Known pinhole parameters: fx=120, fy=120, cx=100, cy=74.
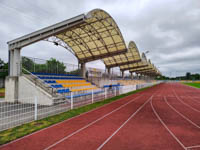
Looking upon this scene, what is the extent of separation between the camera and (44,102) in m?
10.5

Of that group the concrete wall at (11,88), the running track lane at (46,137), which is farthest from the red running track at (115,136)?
the concrete wall at (11,88)

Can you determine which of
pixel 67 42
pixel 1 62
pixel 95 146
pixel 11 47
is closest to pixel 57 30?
pixel 11 47

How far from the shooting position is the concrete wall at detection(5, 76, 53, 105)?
10.6 metres

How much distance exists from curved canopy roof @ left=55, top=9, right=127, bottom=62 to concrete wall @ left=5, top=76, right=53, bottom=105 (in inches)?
331

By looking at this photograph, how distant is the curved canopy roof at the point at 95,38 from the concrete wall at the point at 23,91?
27.6 feet

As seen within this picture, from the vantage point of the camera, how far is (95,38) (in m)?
20.1

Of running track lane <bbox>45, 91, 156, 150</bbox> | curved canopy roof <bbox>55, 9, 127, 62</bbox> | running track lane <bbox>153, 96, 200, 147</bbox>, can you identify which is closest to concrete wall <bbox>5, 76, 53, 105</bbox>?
running track lane <bbox>45, 91, 156, 150</bbox>

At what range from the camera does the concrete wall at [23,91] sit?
10.6 meters

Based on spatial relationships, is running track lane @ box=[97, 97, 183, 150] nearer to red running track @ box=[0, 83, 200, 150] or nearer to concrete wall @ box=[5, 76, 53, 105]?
red running track @ box=[0, 83, 200, 150]

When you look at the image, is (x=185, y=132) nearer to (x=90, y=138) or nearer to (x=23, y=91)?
(x=90, y=138)

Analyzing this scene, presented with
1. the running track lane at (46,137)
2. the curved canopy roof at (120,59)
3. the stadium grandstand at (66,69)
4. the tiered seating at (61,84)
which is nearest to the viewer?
the running track lane at (46,137)

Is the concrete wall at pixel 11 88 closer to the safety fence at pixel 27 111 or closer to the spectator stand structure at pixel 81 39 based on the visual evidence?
the spectator stand structure at pixel 81 39

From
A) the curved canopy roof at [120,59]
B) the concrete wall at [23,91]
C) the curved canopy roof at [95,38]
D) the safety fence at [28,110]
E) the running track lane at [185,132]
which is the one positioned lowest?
the running track lane at [185,132]

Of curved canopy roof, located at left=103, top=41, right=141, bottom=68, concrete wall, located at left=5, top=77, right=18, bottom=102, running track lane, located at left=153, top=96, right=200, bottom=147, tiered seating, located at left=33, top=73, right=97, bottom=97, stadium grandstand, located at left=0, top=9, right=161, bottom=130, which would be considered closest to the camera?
running track lane, located at left=153, top=96, right=200, bottom=147
